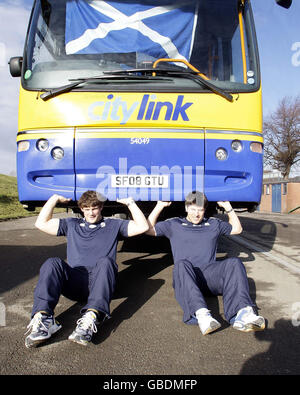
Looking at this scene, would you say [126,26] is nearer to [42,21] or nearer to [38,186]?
[42,21]

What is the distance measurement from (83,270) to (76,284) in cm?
16

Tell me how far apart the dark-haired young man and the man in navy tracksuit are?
0.38 meters

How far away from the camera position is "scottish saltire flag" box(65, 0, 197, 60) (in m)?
4.18

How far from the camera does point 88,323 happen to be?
2365mm

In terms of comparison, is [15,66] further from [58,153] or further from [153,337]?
[153,337]

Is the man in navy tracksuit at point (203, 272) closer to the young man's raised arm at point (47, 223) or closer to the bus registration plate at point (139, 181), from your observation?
the bus registration plate at point (139, 181)

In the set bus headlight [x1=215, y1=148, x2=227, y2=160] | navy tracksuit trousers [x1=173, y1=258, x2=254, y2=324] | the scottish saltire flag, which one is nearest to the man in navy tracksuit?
navy tracksuit trousers [x1=173, y1=258, x2=254, y2=324]

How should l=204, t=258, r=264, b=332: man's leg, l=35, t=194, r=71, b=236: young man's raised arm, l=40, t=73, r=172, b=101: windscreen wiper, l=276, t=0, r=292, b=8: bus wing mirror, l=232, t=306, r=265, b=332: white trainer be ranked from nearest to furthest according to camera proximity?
l=232, t=306, r=265, b=332: white trainer, l=204, t=258, r=264, b=332: man's leg, l=35, t=194, r=71, b=236: young man's raised arm, l=276, t=0, r=292, b=8: bus wing mirror, l=40, t=73, r=172, b=101: windscreen wiper

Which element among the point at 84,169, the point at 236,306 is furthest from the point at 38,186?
the point at 236,306

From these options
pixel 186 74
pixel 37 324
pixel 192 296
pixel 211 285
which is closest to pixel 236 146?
pixel 186 74

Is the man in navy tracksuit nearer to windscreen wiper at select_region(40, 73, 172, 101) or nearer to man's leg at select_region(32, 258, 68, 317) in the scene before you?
man's leg at select_region(32, 258, 68, 317)

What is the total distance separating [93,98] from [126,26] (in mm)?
1135

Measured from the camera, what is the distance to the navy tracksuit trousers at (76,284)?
2.49m

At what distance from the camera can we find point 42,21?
13.9 ft
